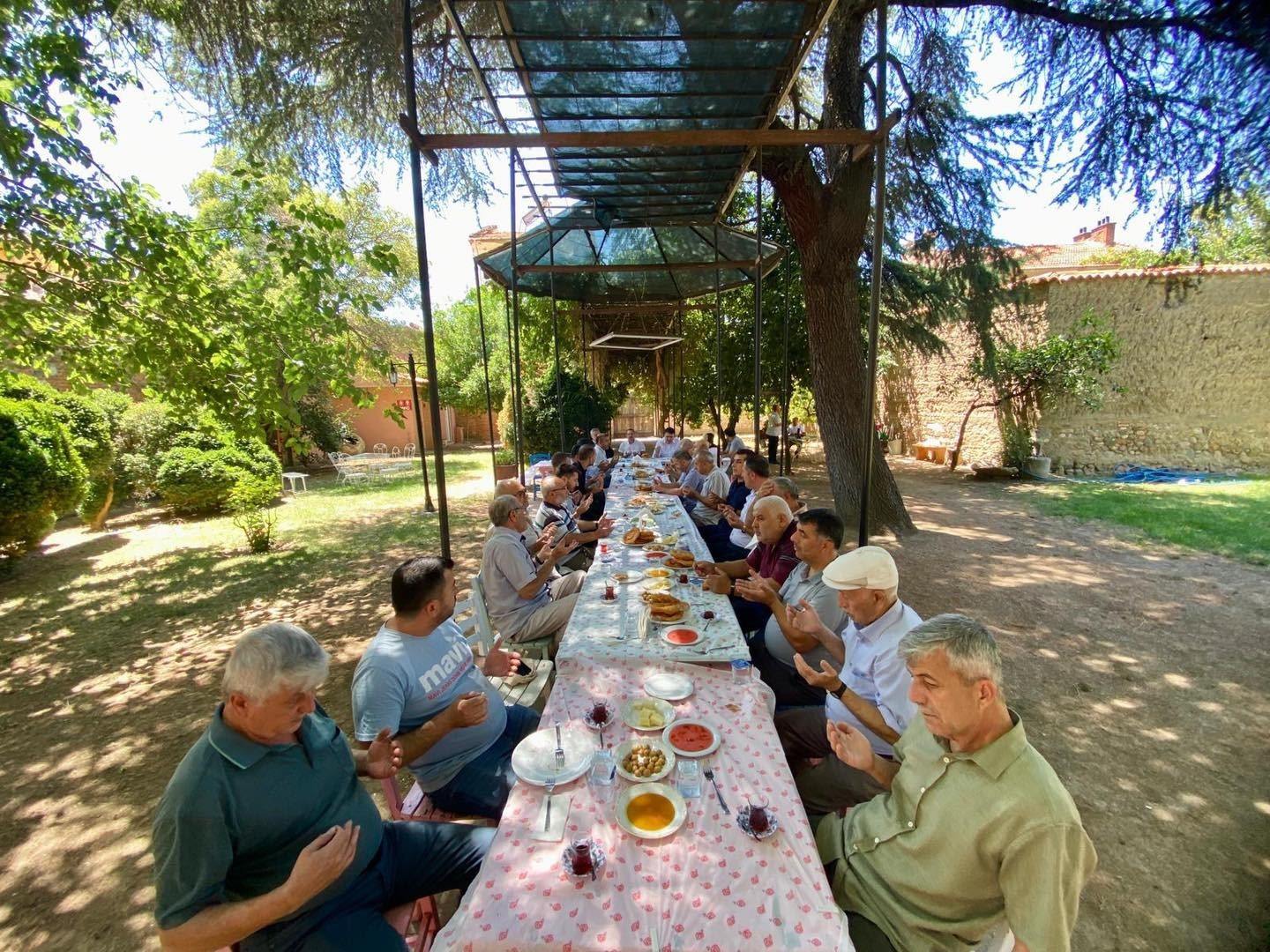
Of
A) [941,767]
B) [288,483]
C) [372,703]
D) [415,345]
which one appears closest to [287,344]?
[372,703]

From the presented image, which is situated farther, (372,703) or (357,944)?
(372,703)

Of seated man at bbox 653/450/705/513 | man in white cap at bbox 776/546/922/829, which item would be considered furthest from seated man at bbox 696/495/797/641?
seated man at bbox 653/450/705/513

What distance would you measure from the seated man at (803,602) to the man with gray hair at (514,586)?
1.38 m

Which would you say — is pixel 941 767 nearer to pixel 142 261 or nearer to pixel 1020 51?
pixel 142 261

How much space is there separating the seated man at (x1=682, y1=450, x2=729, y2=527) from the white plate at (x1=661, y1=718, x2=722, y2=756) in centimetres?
393

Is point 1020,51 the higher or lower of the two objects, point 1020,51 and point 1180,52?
the higher

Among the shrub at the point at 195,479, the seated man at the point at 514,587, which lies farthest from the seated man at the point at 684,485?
the shrub at the point at 195,479

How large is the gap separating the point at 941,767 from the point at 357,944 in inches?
73.6

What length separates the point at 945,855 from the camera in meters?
1.52

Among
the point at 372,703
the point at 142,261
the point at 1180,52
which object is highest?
the point at 1180,52

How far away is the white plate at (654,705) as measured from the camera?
6.81 feet

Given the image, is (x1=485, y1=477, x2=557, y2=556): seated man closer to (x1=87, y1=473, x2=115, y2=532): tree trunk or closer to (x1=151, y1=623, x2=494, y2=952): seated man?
(x1=151, y1=623, x2=494, y2=952): seated man

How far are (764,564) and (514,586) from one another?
70.0 inches

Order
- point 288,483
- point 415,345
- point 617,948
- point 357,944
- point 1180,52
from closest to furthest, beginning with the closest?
point 617,948 → point 357,944 → point 1180,52 → point 288,483 → point 415,345
